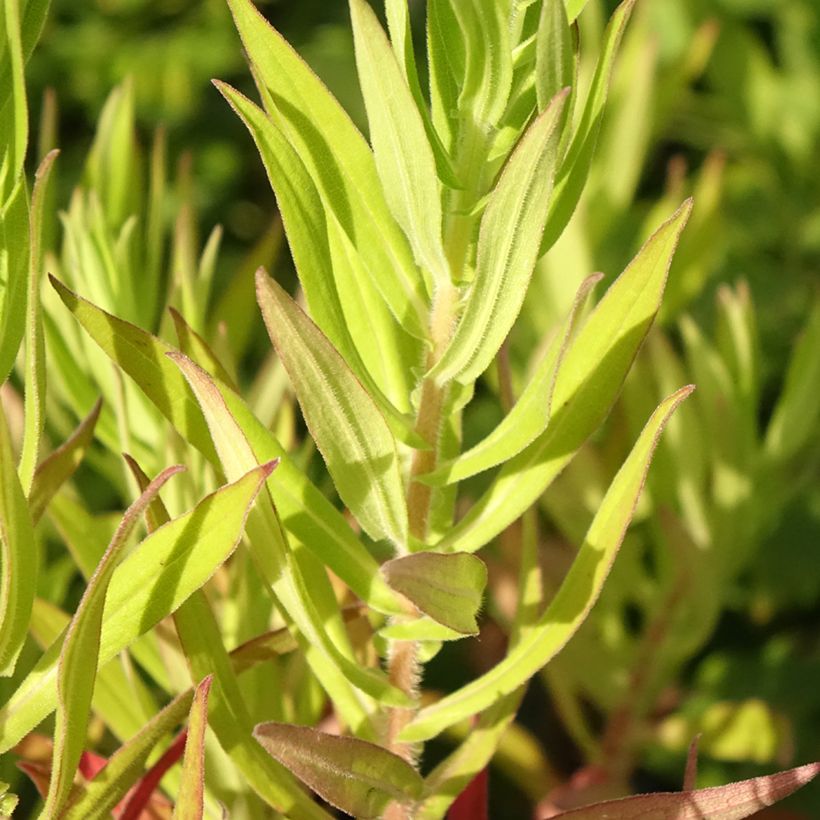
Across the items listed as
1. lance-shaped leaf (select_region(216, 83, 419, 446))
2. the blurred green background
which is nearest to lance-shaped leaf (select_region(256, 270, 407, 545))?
lance-shaped leaf (select_region(216, 83, 419, 446))

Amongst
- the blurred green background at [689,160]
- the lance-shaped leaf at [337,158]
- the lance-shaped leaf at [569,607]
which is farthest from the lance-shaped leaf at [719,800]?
the blurred green background at [689,160]

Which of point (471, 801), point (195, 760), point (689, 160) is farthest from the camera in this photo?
point (689, 160)

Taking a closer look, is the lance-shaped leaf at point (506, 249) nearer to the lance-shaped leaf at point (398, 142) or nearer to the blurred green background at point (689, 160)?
the lance-shaped leaf at point (398, 142)

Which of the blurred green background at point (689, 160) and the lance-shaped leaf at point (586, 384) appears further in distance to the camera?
the blurred green background at point (689, 160)

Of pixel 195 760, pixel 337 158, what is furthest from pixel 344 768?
pixel 337 158

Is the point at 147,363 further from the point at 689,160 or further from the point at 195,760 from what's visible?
the point at 689,160

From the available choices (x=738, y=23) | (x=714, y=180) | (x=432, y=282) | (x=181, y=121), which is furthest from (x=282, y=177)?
(x=181, y=121)

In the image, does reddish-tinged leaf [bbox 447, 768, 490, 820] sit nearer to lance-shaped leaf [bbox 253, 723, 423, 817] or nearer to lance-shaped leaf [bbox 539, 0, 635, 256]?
lance-shaped leaf [bbox 253, 723, 423, 817]
